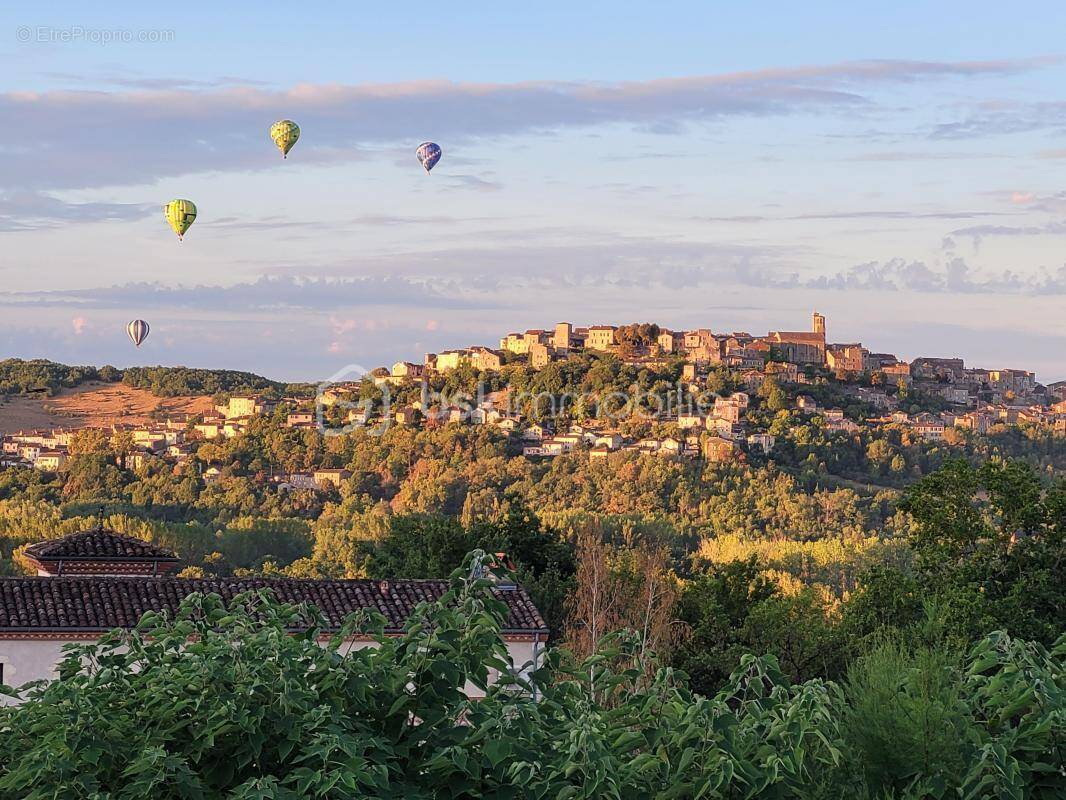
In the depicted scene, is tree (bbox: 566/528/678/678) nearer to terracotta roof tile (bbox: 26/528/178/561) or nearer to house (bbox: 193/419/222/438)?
terracotta roof tile (bbox: 26/528/178/561)

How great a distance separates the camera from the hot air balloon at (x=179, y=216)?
144 feet

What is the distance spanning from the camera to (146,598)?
21172 mm

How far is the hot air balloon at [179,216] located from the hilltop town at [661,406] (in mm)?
43710

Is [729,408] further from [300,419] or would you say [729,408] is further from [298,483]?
[298,483]

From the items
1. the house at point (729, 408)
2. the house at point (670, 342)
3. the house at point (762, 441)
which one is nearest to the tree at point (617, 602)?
the house at point (762, 441)

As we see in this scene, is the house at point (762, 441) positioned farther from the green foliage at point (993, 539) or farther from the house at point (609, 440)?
the green foliage at point (993, 539)

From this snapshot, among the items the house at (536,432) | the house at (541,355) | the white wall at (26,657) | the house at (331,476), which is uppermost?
the white wall at (26,657)

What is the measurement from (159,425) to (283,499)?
25.5 meters

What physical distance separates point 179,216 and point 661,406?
62.5m

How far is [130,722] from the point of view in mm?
5625

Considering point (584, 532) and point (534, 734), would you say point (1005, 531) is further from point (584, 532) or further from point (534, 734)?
point (534, 734)

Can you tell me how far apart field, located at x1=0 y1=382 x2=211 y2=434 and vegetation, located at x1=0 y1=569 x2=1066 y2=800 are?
97927mm

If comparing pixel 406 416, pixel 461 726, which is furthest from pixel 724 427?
pixel 461 726

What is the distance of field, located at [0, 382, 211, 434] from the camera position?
4035 inches
